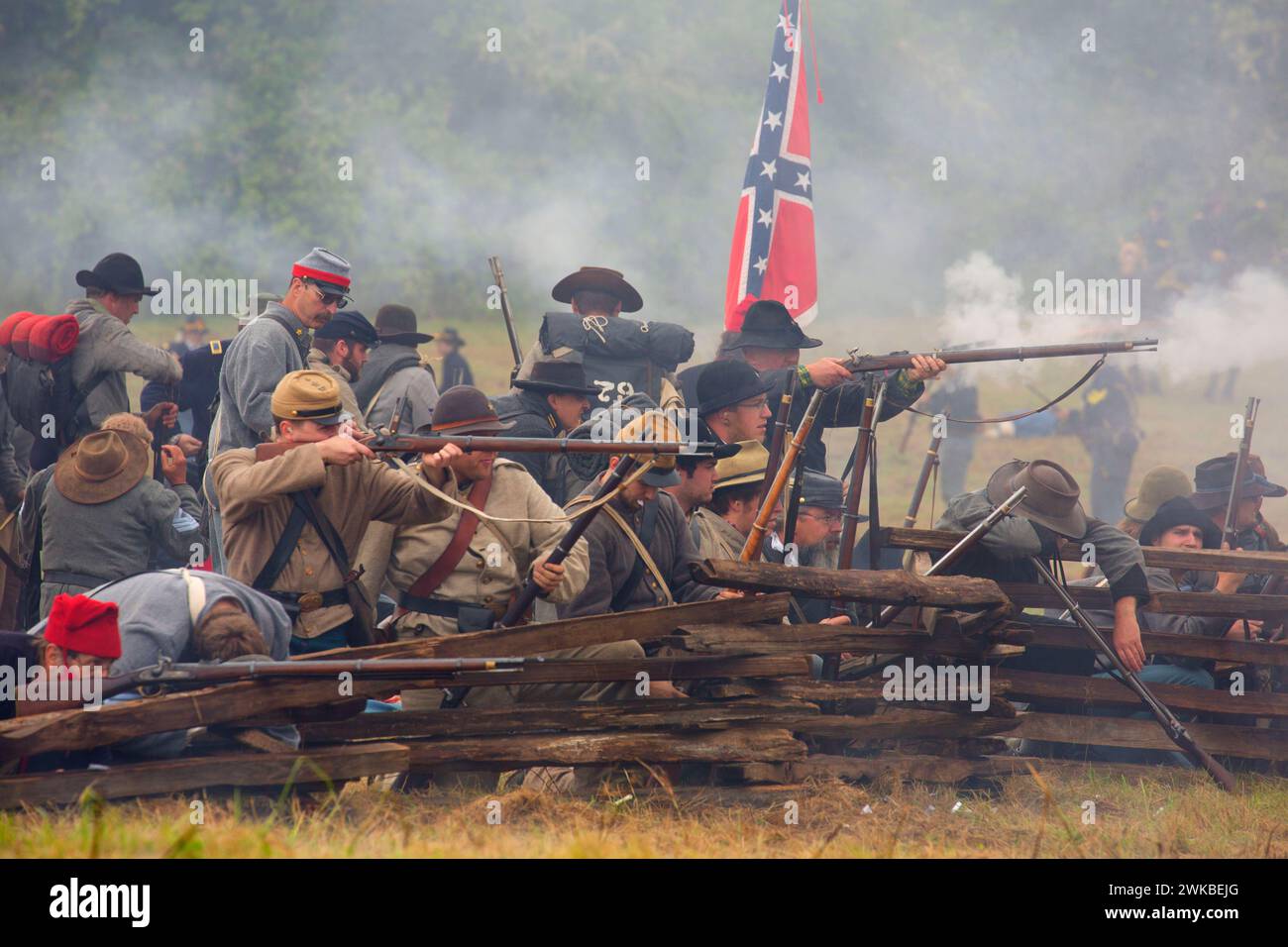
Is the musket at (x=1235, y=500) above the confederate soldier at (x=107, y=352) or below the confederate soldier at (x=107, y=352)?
below

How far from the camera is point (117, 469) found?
24.9ft

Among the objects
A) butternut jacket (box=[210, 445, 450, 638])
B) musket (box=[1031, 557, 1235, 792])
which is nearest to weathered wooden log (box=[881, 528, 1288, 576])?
musket (box=[1031, 557, 1235, 792])

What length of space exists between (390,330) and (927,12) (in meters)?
22.5

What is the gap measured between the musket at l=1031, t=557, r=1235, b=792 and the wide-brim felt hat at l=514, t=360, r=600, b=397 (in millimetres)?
2659

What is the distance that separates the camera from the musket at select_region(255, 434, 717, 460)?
20.7 feet

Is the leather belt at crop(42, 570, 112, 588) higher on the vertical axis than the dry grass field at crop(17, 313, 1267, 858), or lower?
higher

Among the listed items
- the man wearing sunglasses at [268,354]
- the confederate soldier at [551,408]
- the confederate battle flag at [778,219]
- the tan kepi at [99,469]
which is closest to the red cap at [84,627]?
the man wearing sunglasses at [268,354]

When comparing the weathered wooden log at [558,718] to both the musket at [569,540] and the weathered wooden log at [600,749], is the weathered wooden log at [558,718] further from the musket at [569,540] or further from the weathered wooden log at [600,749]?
the musket at [569,540]

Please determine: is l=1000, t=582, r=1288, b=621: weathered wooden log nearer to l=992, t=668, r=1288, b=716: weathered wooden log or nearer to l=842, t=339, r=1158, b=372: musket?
l=992, t=668, r=1288, b=716: weathered wooden log

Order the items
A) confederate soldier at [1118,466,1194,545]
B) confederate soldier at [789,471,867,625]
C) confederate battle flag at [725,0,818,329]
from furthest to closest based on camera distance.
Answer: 1. confederate battle flag at [725,0,818,329]
2. confederate soldier at [1118,466,1194,545]
3. confederate soldier at [789,471,867,625]

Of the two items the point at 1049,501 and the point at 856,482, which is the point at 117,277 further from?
the point at 1049,501

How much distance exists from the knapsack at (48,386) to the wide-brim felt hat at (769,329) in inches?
157

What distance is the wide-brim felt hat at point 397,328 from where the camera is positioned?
9.18 m

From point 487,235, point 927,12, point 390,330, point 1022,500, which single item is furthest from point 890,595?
point 927,12
